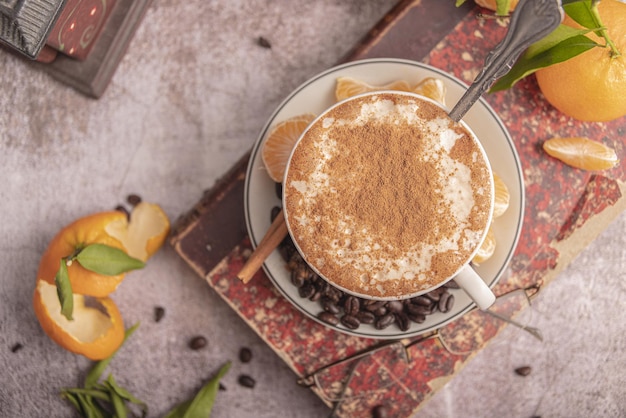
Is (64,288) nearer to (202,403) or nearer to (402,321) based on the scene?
(202,403)

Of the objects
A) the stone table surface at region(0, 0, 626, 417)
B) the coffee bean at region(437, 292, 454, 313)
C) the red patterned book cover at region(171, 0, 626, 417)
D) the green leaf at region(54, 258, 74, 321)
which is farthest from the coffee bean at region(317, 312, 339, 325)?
the green leaf at region(54, 258, 74, 321)

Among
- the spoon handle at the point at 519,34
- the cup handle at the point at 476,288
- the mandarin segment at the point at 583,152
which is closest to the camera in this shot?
the spoon handle at the point at 519,34

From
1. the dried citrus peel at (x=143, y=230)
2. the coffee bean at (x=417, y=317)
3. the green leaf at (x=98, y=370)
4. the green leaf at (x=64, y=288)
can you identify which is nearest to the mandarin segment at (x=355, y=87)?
the coffee bean at (x=417, y=317)

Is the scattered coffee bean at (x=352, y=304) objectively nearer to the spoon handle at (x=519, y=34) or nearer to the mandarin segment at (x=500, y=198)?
the mandarin segment at (x=500, y=198)

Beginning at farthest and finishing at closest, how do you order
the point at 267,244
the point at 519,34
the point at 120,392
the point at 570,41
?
the point at 120,392 < the point at 267,244 < the point at 570,41 < the point at 519,34

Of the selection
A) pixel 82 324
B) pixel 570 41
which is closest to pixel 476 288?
pixel 570 41

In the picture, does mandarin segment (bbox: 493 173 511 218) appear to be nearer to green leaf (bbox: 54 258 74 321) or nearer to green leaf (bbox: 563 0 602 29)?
green leaf (bbox: 563 0 602 29)

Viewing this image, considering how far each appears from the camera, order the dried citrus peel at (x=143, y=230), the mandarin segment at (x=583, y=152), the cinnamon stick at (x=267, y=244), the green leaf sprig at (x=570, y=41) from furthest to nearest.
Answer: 1. the dried citrus peel at (x=143, y=230)
2. the mandarin segment at (x=583, y=152)
3. the cinnamon stick at (x=267, y=244)
4. the green leaf sprig at (x=570, y=41)
